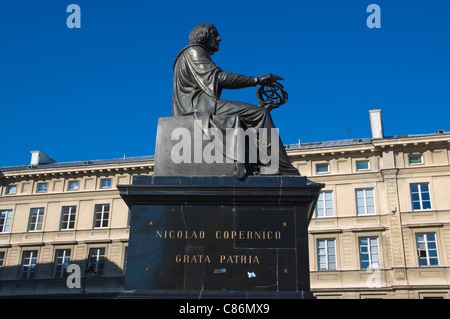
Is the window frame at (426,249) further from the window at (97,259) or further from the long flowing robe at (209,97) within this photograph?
the long flowing robe at (209,97)

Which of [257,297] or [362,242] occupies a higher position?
[362,242]

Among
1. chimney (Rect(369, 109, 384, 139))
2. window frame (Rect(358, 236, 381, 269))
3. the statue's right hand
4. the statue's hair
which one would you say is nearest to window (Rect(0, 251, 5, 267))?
window frame (Rect(358, 236, 381, 269))

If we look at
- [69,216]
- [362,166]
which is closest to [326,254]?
[362,166]

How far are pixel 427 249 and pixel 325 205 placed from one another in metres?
7.90

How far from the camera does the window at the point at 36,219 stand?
42.7 metres

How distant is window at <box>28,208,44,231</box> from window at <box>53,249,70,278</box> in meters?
3.28

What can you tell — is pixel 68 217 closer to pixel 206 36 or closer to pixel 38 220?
pixel 38 220

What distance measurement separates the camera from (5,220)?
43.9 meters

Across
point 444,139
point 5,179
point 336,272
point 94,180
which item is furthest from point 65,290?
point 444,139

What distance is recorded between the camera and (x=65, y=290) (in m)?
39.2

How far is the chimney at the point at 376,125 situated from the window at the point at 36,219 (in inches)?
1196

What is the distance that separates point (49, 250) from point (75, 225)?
307 centimetres

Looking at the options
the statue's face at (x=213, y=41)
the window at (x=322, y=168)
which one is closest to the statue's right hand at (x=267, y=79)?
the statue's face at (x=213, y=41)
